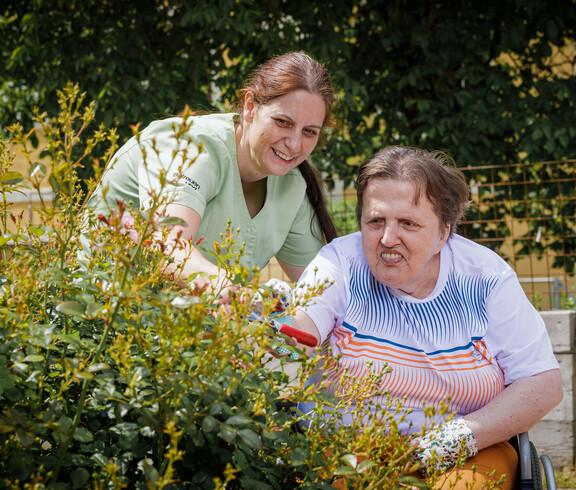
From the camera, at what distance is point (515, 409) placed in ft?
6.93

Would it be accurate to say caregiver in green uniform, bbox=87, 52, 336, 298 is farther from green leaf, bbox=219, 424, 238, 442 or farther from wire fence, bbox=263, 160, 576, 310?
wire fence, bbox=263, 160, 576, 310

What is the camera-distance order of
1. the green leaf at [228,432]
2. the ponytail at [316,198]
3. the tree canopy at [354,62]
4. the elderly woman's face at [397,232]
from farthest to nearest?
1. the tree canopy at [354,62]
2. the ponytail at [316,198]
3. the elderly woman's face at [397,232]
4. the green leaf at [228,432]

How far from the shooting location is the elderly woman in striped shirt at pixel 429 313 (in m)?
2.17

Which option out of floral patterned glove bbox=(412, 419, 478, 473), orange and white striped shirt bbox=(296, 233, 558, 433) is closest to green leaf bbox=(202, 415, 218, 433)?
floral patterned glove bbox=(412, 419, 478, 473)

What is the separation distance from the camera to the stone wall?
4.35 metres

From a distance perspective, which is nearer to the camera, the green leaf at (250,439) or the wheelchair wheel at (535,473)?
the green leaf at (250,439)

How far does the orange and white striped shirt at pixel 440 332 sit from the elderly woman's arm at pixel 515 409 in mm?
41

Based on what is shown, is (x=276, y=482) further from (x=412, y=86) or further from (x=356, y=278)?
(x=412, y=86)

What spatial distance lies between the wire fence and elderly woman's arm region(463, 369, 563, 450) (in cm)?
303

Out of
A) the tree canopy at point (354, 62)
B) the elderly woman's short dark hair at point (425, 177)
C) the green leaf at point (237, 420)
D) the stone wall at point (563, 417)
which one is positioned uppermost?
the tree canopy at point (354, 62)

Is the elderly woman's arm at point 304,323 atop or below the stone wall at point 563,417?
atop

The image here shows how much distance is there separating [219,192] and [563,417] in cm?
291

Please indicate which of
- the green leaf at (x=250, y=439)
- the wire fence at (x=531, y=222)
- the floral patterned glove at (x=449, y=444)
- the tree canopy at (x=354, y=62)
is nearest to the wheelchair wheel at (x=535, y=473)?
the floral patterned glove at (x=449, y=444)

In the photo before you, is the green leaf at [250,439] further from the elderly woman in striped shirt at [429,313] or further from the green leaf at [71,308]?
the elderly woman in striped shirt at [429,313]
